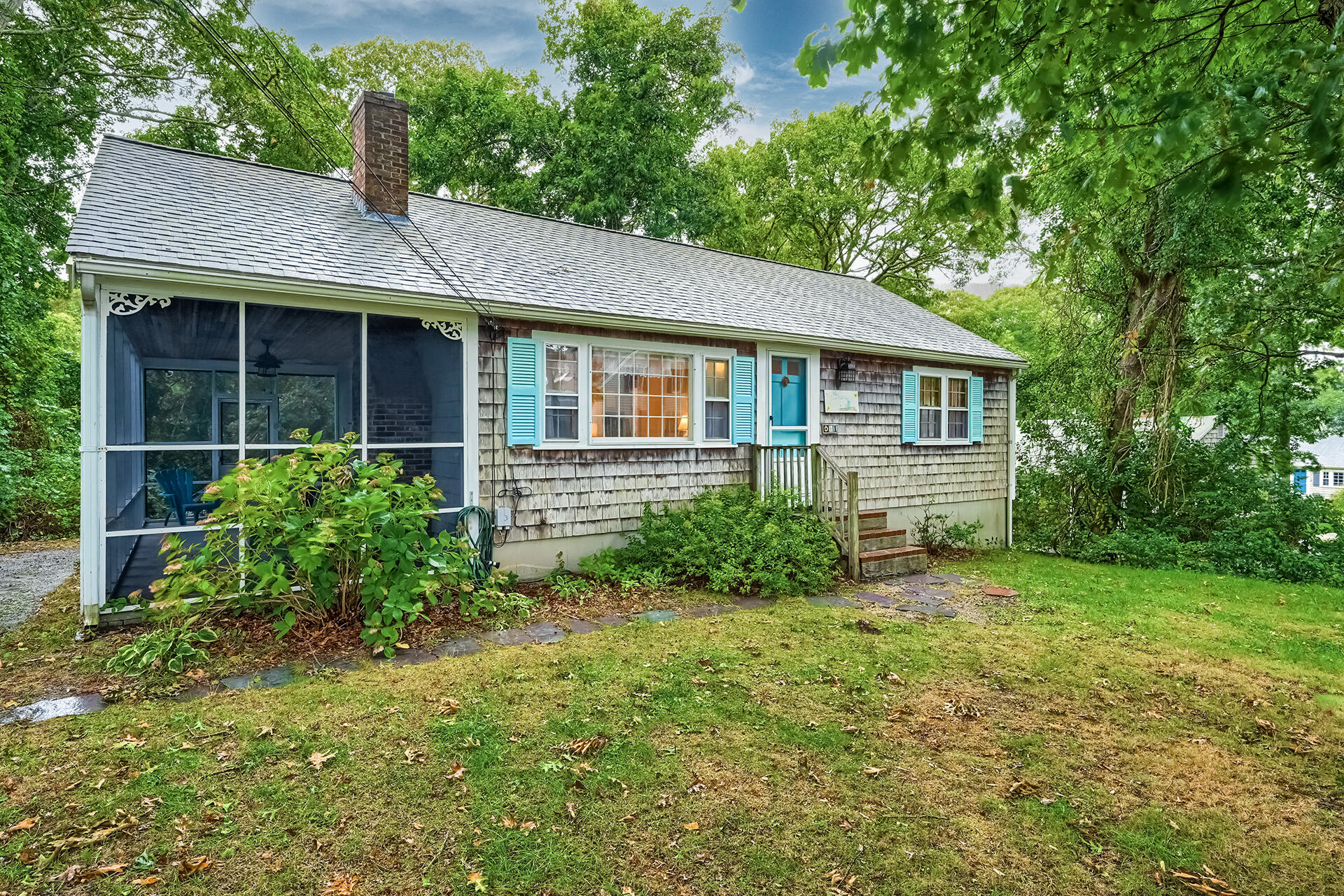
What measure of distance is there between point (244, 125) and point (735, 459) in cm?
1378

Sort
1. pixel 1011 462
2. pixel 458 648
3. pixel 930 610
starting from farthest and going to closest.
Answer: pixel 1011 462 → pixel 930 610 → pixel 458 648

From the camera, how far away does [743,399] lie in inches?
341

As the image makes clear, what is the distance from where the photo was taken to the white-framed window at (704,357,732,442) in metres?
8.48

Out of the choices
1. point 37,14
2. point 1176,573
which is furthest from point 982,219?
point 37,14

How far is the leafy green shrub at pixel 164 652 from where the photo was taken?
439 cm

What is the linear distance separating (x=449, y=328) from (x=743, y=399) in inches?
149

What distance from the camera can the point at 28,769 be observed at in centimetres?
318

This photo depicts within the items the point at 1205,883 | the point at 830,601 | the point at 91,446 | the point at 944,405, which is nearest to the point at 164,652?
the point at 91,446

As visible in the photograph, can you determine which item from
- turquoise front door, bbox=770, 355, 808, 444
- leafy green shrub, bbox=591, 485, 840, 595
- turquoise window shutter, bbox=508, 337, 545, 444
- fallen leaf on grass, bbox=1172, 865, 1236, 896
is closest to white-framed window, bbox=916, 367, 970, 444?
turquoise front door, bbox=770, 355, 808, 444

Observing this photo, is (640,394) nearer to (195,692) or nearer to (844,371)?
(844,371)

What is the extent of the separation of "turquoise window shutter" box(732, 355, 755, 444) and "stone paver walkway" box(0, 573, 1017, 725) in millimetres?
2487

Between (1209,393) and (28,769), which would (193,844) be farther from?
(1209,393)

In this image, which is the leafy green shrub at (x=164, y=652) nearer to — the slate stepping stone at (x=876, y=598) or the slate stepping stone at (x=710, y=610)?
the slate stepping stone at (x=710, y=610)

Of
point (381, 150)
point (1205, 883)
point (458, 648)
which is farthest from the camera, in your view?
point (381, 150)
